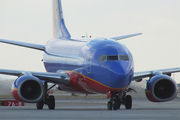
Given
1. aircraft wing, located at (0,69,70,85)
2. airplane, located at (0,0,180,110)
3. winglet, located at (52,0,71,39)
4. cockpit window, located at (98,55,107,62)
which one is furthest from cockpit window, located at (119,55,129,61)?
winglet, located at (52,0,71,39)

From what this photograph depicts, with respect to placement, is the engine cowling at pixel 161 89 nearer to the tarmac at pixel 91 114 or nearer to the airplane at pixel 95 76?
the airplane at pixel 95 76

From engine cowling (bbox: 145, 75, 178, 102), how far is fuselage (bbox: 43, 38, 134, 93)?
2.98 meters

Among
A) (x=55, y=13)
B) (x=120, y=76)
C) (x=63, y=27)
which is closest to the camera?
(x=120, y=76)

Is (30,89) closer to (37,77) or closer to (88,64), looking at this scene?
(37,77)

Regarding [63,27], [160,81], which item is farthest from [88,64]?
[63,27]

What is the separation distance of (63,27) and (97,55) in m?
13.3

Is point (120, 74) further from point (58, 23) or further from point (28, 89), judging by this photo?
point (58, 23)

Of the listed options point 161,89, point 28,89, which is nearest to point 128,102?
point 161,89

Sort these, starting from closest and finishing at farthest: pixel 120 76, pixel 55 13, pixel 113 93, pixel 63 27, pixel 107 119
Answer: pixel 107 119 → pixel 120 76 → pixel 113 93 → pixel 63 27 → pixel 55 13

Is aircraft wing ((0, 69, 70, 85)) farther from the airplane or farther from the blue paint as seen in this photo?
the blue paint

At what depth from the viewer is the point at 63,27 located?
37844mm

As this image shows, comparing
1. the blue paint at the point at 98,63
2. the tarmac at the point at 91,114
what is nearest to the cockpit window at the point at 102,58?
the blue paint at the point at 98,63

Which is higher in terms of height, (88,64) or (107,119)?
(88,64)

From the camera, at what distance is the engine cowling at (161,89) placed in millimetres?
27312
